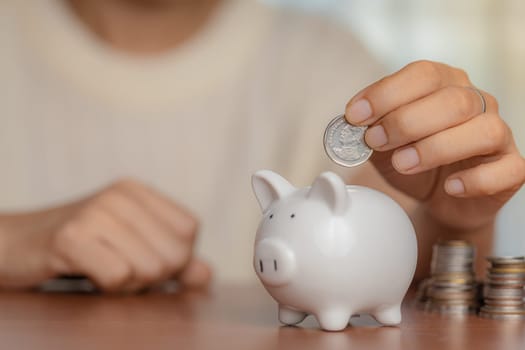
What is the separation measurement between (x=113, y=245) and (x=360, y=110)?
0.60 m

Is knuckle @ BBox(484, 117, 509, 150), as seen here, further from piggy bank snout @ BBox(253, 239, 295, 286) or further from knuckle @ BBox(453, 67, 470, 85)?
piggy bank snout @ BBox(253, 239, 295, 286)

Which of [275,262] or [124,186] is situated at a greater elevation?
[124,186]

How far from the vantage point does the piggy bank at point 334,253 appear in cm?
77

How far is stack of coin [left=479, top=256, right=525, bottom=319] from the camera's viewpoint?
3.00ft

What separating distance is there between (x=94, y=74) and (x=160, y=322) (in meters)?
1.28

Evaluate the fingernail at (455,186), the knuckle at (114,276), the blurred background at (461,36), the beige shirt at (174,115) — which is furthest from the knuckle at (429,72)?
the blurred background at (461,36)

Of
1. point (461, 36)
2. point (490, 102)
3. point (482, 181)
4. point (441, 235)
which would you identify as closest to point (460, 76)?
point (490, 102)

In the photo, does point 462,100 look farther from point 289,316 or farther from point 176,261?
point 176,261

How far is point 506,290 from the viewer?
36.4 inches

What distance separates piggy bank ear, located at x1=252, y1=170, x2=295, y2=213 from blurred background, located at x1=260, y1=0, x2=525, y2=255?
2.61 m

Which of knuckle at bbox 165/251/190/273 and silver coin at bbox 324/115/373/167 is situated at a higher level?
silver coin at bbox 324/115/373/167

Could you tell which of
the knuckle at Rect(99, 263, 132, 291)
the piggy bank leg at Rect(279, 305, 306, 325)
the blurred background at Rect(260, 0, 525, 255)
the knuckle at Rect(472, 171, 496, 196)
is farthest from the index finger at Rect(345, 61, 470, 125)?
the blurred background at Rect(260, 0, 525, 255)

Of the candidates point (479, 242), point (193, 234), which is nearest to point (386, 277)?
point (479, 242)

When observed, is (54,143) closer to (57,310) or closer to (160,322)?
(57,310)
